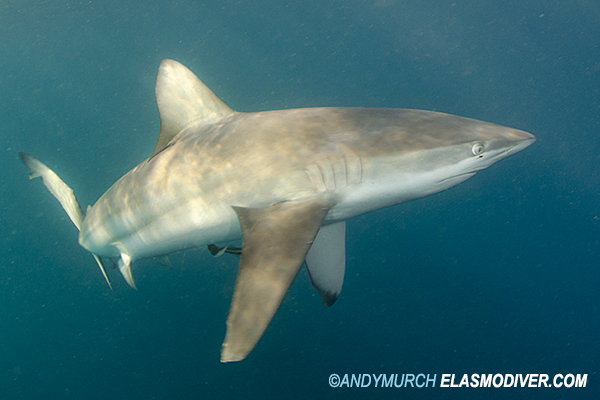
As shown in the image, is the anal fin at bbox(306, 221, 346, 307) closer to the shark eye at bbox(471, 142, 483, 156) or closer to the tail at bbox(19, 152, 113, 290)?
the shark eye at bbox(471, 142, 483, 156)

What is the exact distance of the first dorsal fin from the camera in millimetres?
3107

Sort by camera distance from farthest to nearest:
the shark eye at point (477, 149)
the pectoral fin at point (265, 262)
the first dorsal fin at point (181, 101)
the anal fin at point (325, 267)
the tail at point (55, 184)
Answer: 1. the tail at point (55, 184)
2. the anal fin at point (325, 267)
3. the first dorsal fin at point (181, 101)
4. the shark eye at point (477, 149)
5. the pectoral fin at point (265, 262)

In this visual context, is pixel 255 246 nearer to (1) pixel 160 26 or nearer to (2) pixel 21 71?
(1) pixel 160 26

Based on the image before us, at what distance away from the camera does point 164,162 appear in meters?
2.96

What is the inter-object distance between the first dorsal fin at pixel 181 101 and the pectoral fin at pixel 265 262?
1349 millimetres

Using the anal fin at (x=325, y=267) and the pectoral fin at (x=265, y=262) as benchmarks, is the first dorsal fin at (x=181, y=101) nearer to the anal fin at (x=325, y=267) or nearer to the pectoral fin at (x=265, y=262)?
the pectoral fin at (x=265, y=262)

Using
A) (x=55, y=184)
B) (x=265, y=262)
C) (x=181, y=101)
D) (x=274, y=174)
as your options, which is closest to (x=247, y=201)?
(x=274, y=174)

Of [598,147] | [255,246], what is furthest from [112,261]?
[598,147]

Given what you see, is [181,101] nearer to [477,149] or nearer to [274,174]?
[274,174]

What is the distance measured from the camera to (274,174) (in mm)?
2262

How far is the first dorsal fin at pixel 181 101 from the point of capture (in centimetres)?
311

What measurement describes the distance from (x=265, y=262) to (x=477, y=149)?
1444 millimetres

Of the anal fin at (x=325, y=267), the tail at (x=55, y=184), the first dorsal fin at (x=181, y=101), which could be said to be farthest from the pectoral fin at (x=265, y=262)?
the tail at (x=55, y=184)

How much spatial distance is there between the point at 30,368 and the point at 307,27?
3806 centimetres
